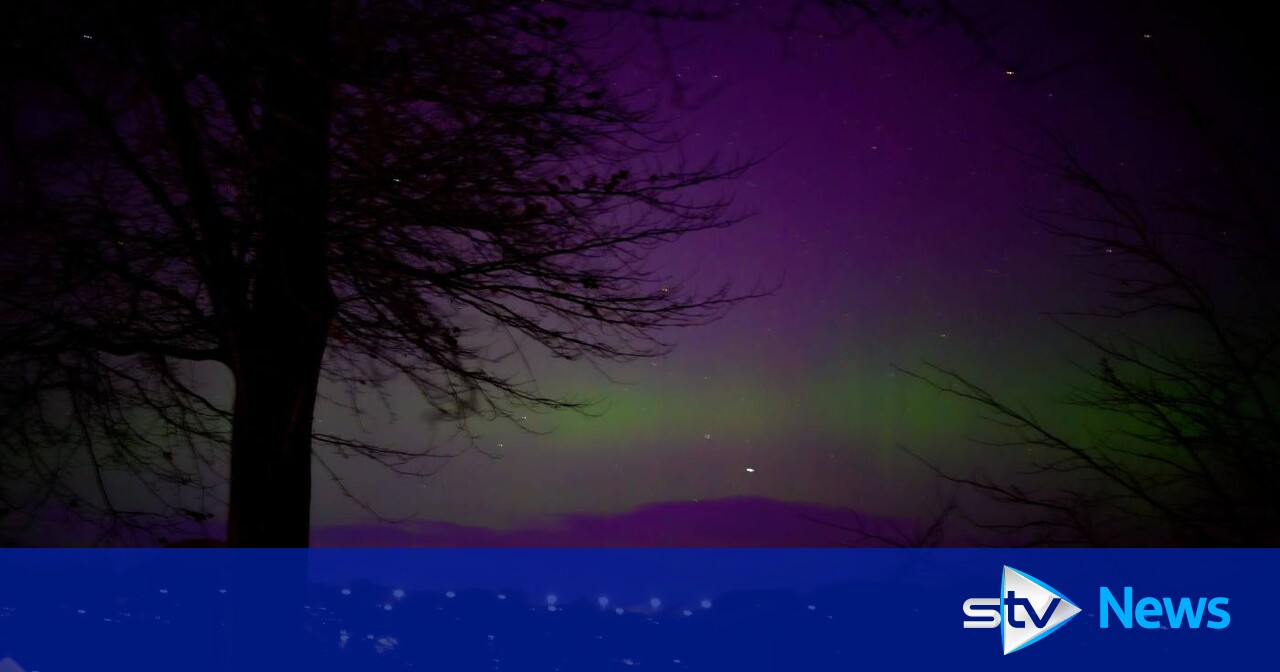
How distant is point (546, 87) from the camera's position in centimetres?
445

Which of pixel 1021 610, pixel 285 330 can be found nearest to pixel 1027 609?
pixel 1021 610

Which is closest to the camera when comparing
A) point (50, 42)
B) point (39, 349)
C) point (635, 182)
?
point (50, 42)

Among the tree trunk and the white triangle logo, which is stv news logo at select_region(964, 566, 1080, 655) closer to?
the white triangle logo

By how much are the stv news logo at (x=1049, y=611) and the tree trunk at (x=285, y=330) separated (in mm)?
4077

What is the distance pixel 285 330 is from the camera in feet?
14.6

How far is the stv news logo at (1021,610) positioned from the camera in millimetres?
4879

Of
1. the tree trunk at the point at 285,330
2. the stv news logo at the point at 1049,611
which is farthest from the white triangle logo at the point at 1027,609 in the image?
the tree trunk at the point at 285,330

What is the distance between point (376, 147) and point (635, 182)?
144cm

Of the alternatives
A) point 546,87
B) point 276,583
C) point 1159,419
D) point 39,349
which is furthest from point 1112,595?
point 39,349

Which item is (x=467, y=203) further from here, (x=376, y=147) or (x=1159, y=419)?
(x=1159, y=419)

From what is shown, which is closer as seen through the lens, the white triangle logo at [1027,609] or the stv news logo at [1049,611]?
the stv news logo at [1049,611]

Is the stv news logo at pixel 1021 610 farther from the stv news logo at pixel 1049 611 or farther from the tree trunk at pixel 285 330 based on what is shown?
the tree trunk at pixel 285 330

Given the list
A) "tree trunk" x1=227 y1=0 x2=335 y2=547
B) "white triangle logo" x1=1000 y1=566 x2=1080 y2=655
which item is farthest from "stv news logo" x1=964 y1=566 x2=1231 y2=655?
"tree trunk" x1=227 y1=0 x2=335 y2=547

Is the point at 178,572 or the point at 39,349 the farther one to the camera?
the point at 178,572
